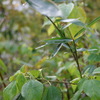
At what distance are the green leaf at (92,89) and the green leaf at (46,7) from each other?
249 mm

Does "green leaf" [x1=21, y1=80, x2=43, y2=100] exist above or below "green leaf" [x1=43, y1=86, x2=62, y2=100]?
above

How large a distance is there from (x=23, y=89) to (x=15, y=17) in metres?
2.73

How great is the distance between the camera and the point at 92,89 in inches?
23.7

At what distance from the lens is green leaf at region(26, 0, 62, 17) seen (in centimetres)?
42

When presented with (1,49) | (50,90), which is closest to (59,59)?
(50,90)

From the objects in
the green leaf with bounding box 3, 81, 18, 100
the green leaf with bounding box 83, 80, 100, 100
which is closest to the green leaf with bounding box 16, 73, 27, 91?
the green leaf with bounding box 3, 81, 18, 100

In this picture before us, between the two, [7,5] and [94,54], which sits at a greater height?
[94,54]

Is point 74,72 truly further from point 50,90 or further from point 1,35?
point 1,35

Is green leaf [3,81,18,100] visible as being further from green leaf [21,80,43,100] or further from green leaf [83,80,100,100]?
green leaf [83,80,100,100]

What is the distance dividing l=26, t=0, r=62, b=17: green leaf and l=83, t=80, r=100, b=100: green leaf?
0.25 metres

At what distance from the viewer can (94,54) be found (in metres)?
0.83

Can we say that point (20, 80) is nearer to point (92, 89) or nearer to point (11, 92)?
point (11, 92)

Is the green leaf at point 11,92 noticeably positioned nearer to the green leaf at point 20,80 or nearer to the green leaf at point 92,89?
the green leaf at point 20,80

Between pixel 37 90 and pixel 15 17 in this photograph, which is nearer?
pixel 37 90
